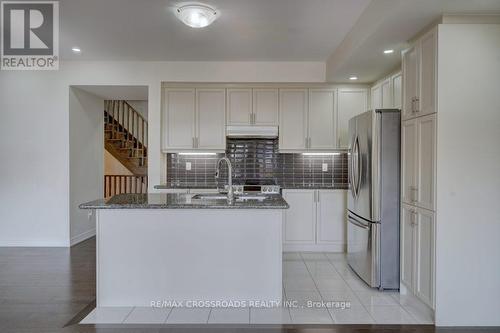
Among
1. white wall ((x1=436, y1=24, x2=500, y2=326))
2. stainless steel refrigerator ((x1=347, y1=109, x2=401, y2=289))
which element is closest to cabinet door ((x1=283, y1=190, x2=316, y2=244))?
stainless steel refrigerator ((x1=347, y1=109, x2=401, y2=289))

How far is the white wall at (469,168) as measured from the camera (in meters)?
2.44

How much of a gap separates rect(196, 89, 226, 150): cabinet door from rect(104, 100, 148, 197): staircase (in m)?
3.22

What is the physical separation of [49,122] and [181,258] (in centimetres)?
327

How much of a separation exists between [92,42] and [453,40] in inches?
150

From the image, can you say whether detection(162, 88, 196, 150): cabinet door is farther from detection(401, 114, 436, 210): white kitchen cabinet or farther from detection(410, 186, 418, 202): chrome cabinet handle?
detection(410, 186, 418, 202): chrome cabinet handle

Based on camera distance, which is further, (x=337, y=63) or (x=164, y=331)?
(x=337, y=63)

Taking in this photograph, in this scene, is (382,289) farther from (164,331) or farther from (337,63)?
(337,63)

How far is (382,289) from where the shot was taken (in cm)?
323

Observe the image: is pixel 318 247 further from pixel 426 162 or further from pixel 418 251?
pixel 426 162

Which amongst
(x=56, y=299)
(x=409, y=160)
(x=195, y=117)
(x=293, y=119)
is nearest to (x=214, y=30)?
(x=195, y=117)

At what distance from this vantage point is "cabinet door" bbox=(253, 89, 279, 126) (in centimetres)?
473

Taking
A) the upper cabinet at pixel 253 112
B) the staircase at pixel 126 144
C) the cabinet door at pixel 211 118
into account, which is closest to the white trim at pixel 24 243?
the upper cabinet at pixel 253 112

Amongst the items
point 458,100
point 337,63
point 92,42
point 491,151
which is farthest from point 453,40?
point 92,42

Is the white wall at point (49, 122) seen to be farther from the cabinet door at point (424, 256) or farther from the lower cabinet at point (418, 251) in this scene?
the cabinet door at point (424, 256)
